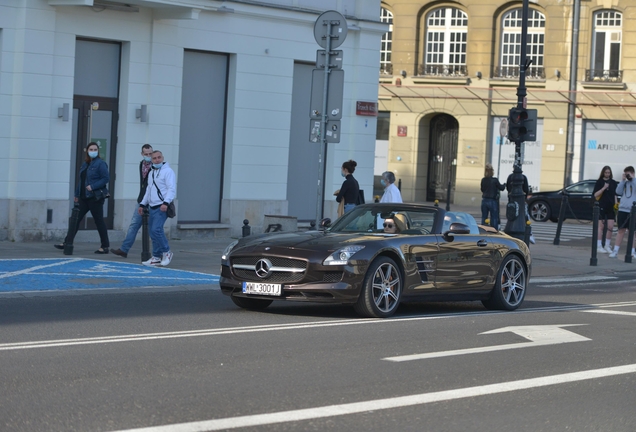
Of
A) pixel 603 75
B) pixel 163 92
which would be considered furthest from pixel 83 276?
pixel 603 75

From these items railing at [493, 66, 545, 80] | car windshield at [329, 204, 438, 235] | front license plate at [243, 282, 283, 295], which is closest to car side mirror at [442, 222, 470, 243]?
car windshield at [329, 204, 438, 235]

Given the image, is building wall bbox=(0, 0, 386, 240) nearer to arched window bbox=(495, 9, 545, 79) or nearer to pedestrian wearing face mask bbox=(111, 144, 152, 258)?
pedestrian wearing face mask bbox=(111, 144, 152, 258)

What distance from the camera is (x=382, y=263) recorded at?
1139 centimetres

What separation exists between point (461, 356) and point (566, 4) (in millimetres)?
34040

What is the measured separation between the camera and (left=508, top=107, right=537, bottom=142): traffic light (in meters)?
22.9

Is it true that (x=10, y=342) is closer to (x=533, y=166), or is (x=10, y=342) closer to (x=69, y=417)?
(x=69, y=417)

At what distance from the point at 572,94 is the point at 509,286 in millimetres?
29116

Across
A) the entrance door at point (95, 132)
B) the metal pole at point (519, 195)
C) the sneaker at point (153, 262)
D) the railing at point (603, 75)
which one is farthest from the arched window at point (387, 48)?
the sneaker at point (153, 262)

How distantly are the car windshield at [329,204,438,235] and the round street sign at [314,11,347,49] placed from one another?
13.0ft

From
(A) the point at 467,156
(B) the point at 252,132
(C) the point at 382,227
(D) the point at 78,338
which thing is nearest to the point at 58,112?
(B) the point at 252,132

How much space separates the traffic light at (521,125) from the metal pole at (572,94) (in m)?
18.5

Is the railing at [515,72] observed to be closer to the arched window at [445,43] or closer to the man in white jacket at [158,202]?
the arched window at [445,43]

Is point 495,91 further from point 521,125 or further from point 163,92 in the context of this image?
point 163,92

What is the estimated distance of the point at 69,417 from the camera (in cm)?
625
